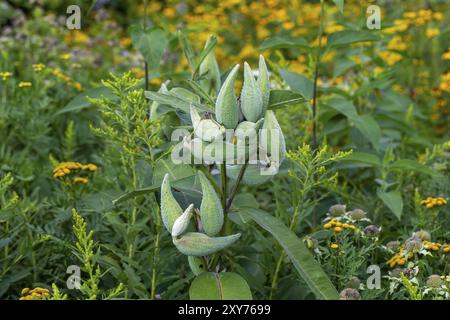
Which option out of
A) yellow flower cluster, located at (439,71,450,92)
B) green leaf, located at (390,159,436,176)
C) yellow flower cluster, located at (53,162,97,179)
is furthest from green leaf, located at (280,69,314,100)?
yellow flower cluster, located at (439,71,450,92)

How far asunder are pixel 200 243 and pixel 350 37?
3.76ft

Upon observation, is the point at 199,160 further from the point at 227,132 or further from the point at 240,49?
the point at 240,49

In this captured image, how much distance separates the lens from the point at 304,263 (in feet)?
4.66

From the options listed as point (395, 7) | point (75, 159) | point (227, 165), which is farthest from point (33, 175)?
point (395, 7)

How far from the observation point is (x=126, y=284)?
5.98 ft

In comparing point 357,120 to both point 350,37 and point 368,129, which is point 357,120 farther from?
point 350,37

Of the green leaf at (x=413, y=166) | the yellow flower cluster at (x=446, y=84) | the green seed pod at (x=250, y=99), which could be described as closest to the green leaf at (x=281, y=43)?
the green leaf at (x=413, y=166)

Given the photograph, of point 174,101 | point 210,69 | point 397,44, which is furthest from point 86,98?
point 397,44

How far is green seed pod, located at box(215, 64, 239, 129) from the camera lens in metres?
1.43

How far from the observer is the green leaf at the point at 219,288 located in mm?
1491

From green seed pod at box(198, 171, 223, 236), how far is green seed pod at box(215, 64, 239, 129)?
12cm

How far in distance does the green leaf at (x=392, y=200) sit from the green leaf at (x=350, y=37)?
1.60 feet

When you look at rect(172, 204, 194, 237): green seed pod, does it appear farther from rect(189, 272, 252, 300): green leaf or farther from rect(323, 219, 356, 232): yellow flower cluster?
rect(323, 219, 356, 232): yellow flower cluster

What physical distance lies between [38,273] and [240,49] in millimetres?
3202
